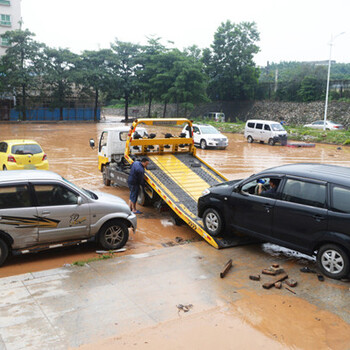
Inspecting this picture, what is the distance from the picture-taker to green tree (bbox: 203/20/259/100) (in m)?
58.7

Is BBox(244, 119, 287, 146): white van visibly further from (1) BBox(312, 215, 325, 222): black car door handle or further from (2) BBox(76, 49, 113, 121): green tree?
(2) BBox(76, 49, 113, 121): green tree

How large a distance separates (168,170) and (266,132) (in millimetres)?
20897

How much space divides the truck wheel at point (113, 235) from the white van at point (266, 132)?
2376 centimetres

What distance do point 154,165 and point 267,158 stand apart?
1341 cm

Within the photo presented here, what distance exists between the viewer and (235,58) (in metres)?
58.5

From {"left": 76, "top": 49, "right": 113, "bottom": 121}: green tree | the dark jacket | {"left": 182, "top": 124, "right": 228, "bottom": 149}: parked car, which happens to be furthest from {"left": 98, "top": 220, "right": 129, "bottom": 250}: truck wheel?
{"left": 76, "top": 49, "right": 113, "bottom": 121}: green tree

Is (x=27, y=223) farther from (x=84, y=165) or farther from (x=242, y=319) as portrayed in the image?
(x=84, y=165)

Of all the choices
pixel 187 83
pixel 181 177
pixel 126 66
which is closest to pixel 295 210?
pixel 181 177

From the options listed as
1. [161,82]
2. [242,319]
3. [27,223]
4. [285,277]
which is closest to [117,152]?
[27,223]

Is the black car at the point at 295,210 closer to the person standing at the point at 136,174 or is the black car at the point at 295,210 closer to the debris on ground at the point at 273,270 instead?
the debris on ground at the point at 273,270

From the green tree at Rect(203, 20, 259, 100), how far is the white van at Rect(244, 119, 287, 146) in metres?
28.1


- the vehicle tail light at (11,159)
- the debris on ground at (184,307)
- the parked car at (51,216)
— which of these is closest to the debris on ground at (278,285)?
Result: the debris on ground at (184,307)

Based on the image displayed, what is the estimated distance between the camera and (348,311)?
5.76m

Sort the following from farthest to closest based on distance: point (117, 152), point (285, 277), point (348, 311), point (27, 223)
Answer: point (117, 152), point (27, 223), point (285, 277), point (348, 311)
